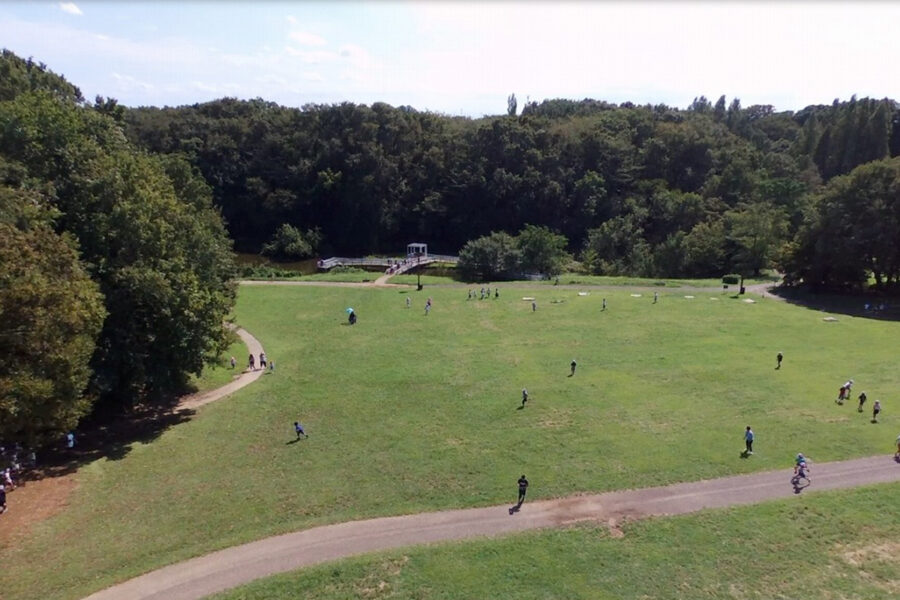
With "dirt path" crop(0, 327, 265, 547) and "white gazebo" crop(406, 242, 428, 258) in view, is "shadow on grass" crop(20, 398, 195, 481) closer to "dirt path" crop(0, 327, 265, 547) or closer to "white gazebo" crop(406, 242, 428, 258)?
"dirt path" crop(0, 327, 265, 547)

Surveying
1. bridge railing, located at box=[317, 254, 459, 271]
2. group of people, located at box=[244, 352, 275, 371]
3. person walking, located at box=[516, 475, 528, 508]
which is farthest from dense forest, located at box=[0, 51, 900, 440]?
person walking, located at box=[516, 475, 528, 508]

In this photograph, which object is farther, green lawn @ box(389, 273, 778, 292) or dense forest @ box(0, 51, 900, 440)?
green lawn @ box(389, 273, 778, 292)

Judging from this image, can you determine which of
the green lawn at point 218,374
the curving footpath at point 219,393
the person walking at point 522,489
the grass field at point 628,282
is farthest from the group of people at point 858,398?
the green lawn at point 218,374

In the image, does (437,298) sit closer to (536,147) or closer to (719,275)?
(719,275)

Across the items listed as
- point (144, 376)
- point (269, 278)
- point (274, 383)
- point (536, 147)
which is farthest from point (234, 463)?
point (536, 147)

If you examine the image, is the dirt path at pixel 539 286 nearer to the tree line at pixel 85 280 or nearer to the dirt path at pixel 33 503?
the tree line at pixel 85 280
